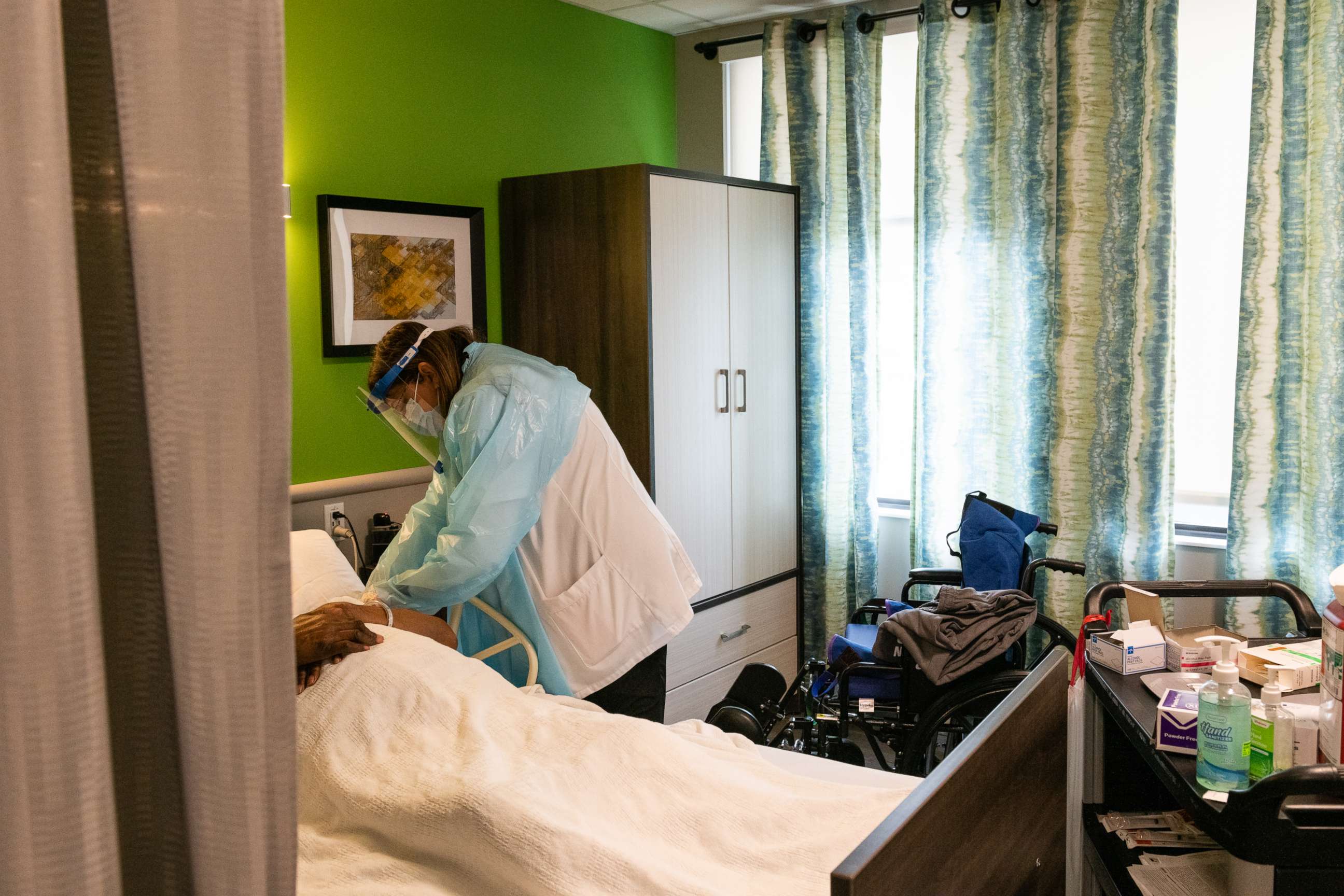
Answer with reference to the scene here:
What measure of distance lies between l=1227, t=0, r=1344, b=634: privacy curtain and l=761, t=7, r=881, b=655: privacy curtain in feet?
4.11

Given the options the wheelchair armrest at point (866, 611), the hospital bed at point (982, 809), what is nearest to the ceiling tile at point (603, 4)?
the wheelchair armrest at point (866, 611)

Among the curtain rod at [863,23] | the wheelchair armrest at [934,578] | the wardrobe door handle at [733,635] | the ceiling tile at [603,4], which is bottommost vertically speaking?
the wardrobe door handle at [733,635]

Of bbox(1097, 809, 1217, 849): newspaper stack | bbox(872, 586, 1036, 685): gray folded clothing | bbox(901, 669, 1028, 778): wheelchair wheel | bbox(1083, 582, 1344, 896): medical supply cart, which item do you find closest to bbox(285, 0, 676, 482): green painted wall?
bbox(872, 586, 1036, 685): gray folded clothing

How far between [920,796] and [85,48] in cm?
106

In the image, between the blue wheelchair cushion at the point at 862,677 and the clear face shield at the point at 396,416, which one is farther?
the blue wheelchair cushion at the point at 862,677

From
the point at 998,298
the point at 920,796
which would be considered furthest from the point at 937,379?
the point at 920,796

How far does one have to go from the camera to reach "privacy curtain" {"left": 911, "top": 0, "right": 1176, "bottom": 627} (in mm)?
3316

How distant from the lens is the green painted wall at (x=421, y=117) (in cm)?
299

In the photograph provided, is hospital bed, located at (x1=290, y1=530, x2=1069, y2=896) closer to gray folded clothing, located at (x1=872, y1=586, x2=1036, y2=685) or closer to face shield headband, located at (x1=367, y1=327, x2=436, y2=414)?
gray folded clothing, located at (x1=872, y1=586, x2=1036, y2=685)

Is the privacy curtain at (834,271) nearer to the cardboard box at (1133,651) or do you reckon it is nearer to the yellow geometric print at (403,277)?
the yellow geometric print at (403,277)

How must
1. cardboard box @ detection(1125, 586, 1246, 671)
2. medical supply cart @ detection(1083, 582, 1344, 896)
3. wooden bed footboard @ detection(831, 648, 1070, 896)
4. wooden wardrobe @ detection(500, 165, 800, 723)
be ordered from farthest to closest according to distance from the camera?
wooden wardrobe @ detection(500, 165, 800, 723) < cardboard box @ detection(1125, 586, 1246, 671) < medical supply cart @ detection(1083, 582, 1344, 896) < wooden bed footboard @ detection(831, 648, 1070, 896)

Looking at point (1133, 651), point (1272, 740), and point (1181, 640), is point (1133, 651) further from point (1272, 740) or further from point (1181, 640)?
point (1272, 740)

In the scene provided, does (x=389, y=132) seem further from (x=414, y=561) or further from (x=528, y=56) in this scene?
(x=414, y=561)

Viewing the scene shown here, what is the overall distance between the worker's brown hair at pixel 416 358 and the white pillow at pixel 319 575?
1.38 ft
